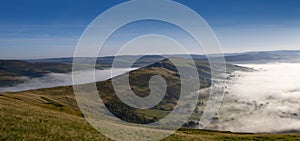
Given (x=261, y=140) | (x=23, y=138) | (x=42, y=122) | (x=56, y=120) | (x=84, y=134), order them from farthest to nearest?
1. (x=261, y=140)
2. (x=56, y=120)
3. (x=42, y=122)
4. (x=84, y=134)
5. (x=23, y=138)

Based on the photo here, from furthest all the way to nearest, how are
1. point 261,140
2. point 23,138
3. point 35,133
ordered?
point 261,140, point 35,133, point 23,138

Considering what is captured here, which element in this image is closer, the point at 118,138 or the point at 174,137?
the point at 118,138

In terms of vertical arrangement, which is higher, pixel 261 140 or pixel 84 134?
pixel 84 134

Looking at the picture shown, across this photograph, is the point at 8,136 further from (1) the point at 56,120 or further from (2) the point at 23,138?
(1) the point at 56,120

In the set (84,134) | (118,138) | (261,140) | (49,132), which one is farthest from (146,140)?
(261,140)

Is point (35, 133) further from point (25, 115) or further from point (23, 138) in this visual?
point (25, 115)

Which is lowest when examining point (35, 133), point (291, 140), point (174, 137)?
point (291, 140)

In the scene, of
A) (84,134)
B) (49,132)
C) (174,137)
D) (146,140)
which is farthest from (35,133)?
(174,137)

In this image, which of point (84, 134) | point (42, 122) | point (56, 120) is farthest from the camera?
point (56, 120)

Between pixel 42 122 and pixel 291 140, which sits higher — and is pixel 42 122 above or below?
above
